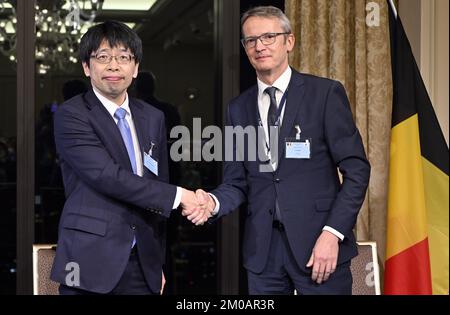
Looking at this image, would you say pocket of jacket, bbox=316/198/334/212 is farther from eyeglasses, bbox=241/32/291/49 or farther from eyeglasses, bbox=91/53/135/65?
eyeglasses, bbox=91/53/135/65

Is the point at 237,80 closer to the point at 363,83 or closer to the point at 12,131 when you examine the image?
the point at 363,83

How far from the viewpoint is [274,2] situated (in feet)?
14.3

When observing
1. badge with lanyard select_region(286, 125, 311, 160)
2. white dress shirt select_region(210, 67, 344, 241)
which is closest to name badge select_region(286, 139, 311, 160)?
badge with lanyard select_region(286, 125, 311, 160)

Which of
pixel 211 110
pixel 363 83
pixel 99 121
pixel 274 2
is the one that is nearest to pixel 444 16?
pixel 363 83

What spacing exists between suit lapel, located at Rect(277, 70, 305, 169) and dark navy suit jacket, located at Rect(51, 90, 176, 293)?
49cm

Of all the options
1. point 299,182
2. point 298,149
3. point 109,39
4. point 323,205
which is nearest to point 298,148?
point 298,149

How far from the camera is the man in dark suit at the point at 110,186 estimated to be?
3059 mm

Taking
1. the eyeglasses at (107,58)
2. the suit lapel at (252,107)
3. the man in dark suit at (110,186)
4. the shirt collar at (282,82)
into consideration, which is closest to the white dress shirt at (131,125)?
the man in dark suit at (110,186)

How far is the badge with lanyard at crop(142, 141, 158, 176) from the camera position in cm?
323

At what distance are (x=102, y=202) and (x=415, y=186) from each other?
5.11ft

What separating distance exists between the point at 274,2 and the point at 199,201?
58.7 inches

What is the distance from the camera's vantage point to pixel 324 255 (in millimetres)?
3035
